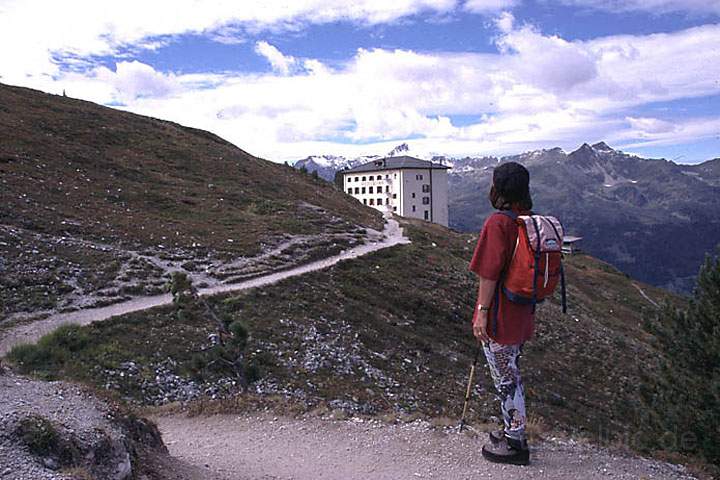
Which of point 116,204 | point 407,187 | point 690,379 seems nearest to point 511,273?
point 690,379

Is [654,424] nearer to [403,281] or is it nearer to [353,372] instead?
[353,372]

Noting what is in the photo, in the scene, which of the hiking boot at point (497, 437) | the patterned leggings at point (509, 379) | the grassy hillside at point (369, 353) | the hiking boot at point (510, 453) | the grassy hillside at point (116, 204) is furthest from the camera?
the grassy hillside at point (116, 204)

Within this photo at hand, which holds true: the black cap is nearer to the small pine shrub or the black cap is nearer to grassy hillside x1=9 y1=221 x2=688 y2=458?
grassy hillside x1=9 y1=221 x2=688 y2=458

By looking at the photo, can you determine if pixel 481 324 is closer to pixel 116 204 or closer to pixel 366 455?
pixel 366 455

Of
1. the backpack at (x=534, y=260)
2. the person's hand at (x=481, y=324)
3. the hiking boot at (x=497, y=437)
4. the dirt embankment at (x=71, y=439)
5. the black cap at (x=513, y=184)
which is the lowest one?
the hiking boot at (x=497, y=437)

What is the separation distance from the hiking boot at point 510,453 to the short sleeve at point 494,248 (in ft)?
8.09

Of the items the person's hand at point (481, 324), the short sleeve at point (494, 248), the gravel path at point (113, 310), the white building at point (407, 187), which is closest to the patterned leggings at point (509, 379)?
the person's hand at point (481, 324)

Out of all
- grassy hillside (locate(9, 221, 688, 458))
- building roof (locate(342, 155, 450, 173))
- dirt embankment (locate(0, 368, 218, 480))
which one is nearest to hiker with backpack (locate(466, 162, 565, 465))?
dirt embankment (locate(0, 368, 218, 480))

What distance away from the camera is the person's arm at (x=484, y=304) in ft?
24.3

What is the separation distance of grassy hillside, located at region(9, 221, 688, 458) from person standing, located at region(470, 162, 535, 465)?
15.5 ft

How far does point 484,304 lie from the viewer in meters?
7.50

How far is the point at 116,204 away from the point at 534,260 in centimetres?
3464

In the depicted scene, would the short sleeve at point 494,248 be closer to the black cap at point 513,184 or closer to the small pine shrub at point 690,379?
the black cap at point 513,184

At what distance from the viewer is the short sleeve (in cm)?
730
